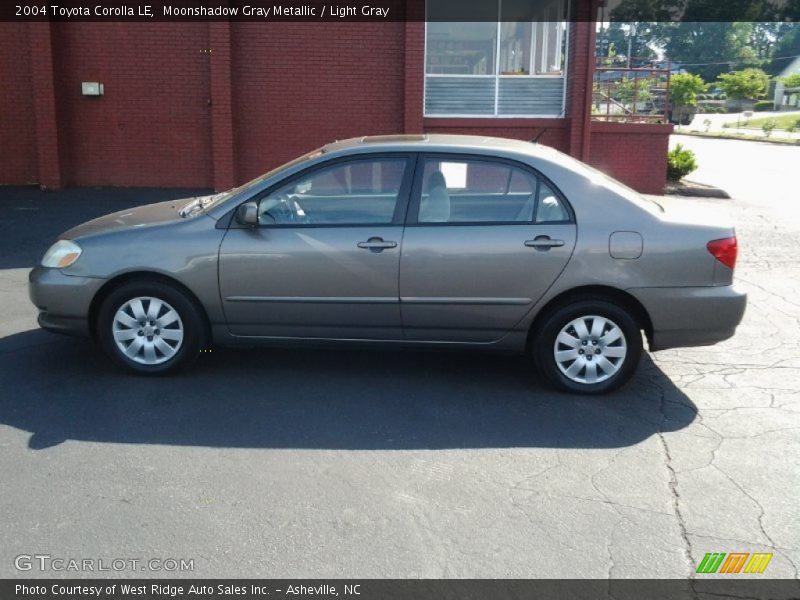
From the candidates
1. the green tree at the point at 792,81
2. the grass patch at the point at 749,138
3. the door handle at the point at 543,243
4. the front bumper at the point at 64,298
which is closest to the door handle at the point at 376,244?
the door handle at the point at 543,243

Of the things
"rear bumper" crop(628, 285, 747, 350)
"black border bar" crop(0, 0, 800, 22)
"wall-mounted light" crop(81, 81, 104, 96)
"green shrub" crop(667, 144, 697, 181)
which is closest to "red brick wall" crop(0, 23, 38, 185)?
"black border bar" crop(0, 0, 800, 22)

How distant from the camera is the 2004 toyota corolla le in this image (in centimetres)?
575

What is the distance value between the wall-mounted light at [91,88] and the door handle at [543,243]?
465 inches

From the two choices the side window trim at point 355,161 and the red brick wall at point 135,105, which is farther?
the red brick wall at point 135,105

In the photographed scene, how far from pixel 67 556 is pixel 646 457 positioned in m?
3.02

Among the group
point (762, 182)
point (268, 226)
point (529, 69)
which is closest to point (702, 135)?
point (762, 182)

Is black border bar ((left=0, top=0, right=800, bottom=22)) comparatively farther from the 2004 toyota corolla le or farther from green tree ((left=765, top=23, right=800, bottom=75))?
green tree ((left=765, top=23, right=800, bottom=75))

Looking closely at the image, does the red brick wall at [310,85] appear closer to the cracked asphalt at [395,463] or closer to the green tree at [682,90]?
the cracked asphalt at [395,463]

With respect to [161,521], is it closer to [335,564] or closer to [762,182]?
[335,564]

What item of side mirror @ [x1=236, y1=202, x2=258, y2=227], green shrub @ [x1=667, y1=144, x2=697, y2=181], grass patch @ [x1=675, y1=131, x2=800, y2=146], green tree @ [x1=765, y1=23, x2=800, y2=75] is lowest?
grass patch @ [x1=675, y1=131, x2=800, y2=146]

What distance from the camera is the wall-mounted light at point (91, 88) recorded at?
15297 mm

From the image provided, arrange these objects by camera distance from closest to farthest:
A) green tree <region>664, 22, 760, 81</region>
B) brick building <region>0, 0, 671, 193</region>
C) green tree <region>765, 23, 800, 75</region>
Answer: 1. brick building <region>0, 0, 671, 193</region>
2. green tree <region>765, 23, 800, 75</region>
3. green tree <region>664, 22, 760, 81</region>

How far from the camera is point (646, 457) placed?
490 cm

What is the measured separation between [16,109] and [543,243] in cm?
1278
